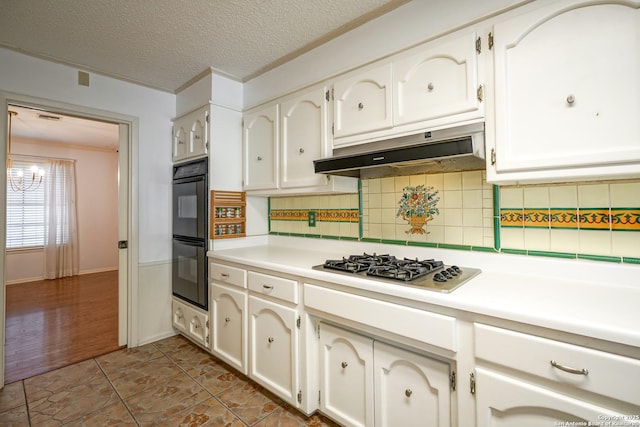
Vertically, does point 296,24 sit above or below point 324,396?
above

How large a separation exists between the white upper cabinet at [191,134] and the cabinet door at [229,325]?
3.81ft

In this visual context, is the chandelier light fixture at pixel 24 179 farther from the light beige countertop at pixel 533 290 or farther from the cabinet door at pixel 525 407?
the cabinet door at pixel 525 407

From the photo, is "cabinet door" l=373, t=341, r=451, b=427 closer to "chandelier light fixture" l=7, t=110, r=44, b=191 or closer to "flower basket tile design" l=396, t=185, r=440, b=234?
"flower basket tile design" l=396, t=185, r=440, b=234

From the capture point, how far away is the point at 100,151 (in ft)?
19.2

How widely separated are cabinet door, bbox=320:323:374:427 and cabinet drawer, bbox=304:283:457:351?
15 cm

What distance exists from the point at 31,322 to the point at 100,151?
3.76 meters

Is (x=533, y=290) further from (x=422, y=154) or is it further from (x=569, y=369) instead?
(x=422, y=154)

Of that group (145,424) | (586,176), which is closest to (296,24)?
(586,176)

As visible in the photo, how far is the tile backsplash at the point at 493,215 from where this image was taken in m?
1.27

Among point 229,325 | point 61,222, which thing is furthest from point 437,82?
point 61,222

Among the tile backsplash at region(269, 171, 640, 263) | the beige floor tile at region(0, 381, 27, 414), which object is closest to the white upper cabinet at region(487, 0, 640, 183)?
the tile backsplash at region(269, 171, 640, 263)

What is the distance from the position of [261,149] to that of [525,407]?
219 cm

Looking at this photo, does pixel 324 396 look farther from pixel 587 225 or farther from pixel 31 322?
pixel 31 322

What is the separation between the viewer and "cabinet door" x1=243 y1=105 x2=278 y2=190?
90.4 inches
